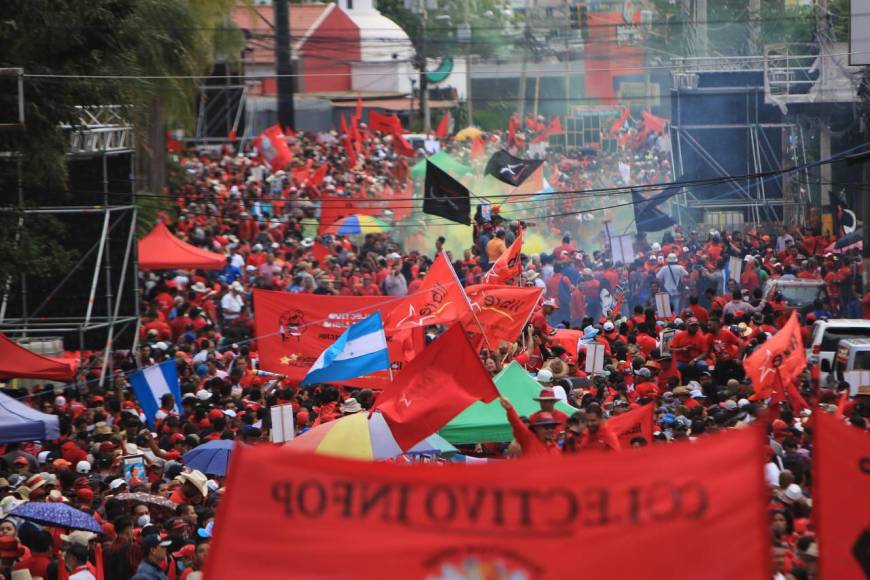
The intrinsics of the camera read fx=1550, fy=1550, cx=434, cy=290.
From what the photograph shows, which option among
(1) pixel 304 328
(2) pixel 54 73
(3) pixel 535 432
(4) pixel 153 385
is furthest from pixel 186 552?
(2) pixel 54 73

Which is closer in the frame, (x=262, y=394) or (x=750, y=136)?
(x=262, y=394)

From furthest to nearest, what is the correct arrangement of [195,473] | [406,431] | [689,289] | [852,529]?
[689,289] < [195,473] < [406,431] < [852,529]

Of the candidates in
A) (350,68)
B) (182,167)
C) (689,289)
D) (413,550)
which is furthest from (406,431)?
(350,68)

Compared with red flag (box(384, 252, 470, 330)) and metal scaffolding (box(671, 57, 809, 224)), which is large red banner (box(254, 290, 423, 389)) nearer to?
red flag (box(384, 252, 470, 330))

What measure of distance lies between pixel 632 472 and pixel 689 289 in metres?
19.1

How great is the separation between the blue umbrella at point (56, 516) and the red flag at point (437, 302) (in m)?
5.13

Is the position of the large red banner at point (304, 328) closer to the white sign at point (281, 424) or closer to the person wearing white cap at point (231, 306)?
the white sign at point (281, 424)

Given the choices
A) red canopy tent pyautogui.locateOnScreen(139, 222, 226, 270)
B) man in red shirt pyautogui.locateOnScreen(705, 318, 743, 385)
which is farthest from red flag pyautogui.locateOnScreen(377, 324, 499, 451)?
red canopy tent pyautogui.locateOnScreen(139, 222, 226, 270)

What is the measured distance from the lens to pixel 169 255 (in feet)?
85.0

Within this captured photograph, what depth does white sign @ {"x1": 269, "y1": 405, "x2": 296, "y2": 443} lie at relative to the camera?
1235cm

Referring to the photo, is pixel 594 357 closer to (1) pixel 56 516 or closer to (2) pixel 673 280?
(1) pixel 56 516

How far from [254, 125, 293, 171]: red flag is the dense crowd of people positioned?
231 inches

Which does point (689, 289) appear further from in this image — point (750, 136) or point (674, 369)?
point (750, 136)

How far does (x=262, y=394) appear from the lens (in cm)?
1582
